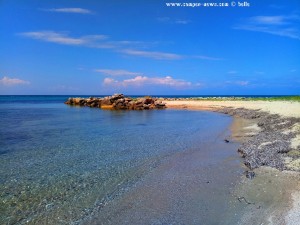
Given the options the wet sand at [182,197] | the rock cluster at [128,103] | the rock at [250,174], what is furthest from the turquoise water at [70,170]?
the rock cluster at [128,103]

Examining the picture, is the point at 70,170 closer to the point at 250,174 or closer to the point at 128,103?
the point at 250,174

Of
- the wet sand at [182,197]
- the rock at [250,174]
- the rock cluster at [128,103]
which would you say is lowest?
the wet sand at [182,197]

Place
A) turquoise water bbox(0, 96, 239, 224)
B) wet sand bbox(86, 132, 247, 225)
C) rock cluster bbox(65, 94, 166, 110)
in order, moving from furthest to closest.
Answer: rock cluster bbox(65, 94, 166, 110) < turquoise water bbox(0, 96, 239, 224) < wet sand bbox(86, 132, 247, 225)

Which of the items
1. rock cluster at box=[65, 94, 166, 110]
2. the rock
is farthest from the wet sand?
rock cluster at box=[65, 94, 166, 110]

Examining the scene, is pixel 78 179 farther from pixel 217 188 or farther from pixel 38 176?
pixel 217 188

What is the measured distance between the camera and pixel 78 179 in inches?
509

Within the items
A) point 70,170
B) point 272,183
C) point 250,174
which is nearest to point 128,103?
point 70,170

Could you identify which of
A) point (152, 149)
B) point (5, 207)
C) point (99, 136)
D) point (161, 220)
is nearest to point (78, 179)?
point (5, 207)

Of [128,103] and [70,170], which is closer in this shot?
[70,170]

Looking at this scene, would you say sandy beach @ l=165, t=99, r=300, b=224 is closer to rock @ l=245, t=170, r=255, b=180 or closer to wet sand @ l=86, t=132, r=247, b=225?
rock @ l=245, t=170, r=255, b=180

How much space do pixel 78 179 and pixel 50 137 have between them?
13.8m

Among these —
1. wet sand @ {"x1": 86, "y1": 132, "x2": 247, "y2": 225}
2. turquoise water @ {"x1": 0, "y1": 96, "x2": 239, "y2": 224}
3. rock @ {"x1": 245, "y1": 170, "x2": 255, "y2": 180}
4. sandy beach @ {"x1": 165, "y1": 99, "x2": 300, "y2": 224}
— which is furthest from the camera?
rock @ {"x1": 245, "y1": 170, "x2": 255, "y2": 180}

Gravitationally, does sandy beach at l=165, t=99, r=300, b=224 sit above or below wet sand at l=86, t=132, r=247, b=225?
above

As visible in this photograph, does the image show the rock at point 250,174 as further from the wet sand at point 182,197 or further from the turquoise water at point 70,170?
the turquoise water at point 70,170
